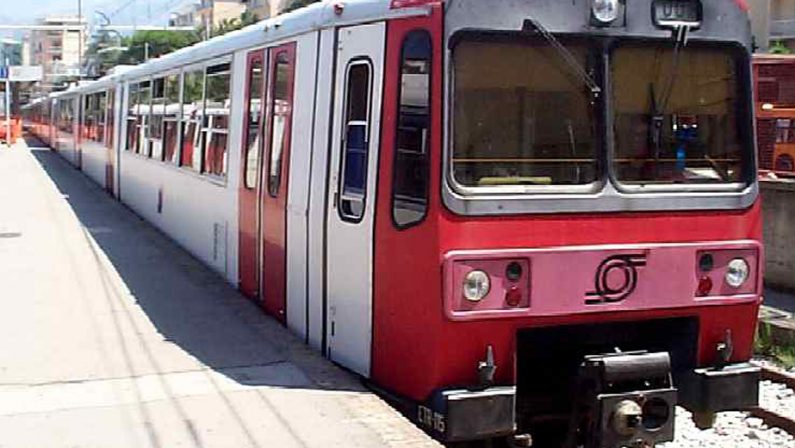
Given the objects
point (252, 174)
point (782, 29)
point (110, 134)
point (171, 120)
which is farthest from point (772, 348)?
point (782, 29)

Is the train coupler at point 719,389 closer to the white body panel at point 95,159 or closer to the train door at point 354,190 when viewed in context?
the train door at point 354,190

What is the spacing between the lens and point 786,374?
32.9 ft

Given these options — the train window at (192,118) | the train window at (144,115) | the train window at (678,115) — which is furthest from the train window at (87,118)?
the train window at (678,115)

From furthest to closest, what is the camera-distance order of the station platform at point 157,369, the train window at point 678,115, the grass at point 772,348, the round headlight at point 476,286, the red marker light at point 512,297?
the grass at point 772,348 < the train window at point 678,115 < the station platform at point 157,369 < the red marker light at point 512,297 < the round headlight at point 476,286

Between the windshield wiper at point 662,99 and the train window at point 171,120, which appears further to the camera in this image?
the train window at point 171,120

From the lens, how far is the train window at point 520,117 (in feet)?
19.8

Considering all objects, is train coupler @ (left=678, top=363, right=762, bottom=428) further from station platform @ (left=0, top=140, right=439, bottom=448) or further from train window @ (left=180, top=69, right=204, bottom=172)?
train window @ (left=180, top=69, right=204, bottom=172)

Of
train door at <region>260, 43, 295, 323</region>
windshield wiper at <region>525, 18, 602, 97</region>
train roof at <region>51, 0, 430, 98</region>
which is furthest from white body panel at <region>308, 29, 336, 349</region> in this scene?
windshield wiper at <region>525, 18, 602, 97</region>

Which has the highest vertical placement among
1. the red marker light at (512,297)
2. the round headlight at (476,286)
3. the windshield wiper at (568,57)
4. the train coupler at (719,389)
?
the windshield wiper at (568,57)

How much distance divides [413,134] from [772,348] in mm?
6480

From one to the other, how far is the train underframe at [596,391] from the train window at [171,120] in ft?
25.9

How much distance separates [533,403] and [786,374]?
423 centimetres

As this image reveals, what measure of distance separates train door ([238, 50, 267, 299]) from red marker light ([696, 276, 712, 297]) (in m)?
3.91

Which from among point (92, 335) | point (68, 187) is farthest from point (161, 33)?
point (92, 335)
